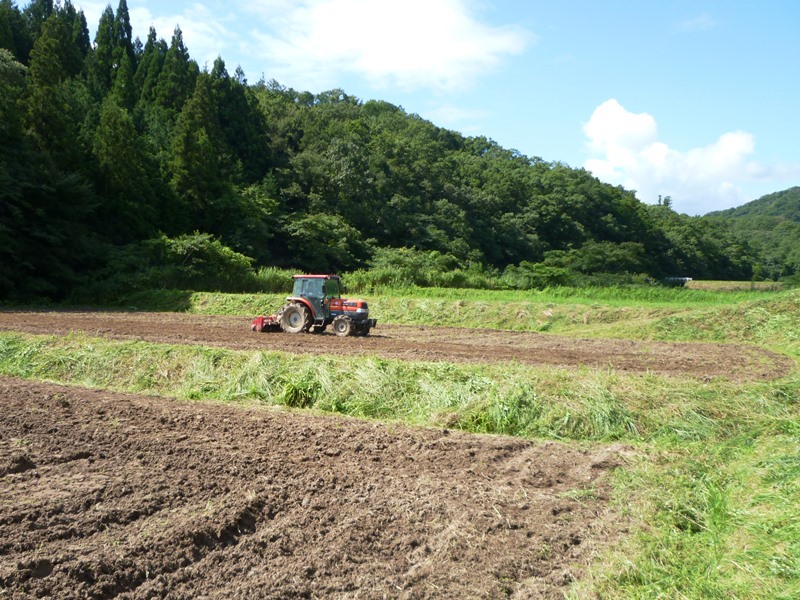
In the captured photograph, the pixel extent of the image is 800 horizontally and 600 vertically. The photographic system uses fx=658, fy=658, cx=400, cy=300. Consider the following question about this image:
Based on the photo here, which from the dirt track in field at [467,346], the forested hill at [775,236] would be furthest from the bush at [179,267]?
the forested hill at [775,236]

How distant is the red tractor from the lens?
18.4 metres

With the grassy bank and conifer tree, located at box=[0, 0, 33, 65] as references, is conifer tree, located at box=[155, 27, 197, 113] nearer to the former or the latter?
conifer tree, located at box=[0, 0, 33, 65]

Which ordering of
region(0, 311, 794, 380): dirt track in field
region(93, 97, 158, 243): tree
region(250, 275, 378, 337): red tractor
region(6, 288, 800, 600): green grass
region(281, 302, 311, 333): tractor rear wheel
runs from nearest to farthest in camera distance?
region(6, 288, 800, 600): green grass, region(0, 311, 794, 380): dirt track in field, region(250, 275, 378, 337): red tractor, region(281, 302, 311, 333): tractor rear wheel, region(93, 97, 158, 243): tree

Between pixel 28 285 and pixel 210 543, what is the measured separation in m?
28.3

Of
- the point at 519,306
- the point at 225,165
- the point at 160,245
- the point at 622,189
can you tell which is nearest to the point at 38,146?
the point at 160,245

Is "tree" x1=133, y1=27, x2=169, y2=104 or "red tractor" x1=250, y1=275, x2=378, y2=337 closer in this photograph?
"red tractor" x1=250, y1=275, x2=378, y2=337

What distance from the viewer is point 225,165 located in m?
49.3

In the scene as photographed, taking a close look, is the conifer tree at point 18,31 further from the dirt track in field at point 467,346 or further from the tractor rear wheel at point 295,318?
the tractor rear wheel at point 295,318

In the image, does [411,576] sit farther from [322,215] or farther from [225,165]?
[225,165]

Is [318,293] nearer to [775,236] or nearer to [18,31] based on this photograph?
[18,31]

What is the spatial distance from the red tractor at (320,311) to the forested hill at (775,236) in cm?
4997

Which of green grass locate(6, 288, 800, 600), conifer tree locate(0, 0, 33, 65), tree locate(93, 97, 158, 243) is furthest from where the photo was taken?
conifer tree locate(0, 0, 33, 65)

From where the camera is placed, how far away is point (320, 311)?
18531 millimetres

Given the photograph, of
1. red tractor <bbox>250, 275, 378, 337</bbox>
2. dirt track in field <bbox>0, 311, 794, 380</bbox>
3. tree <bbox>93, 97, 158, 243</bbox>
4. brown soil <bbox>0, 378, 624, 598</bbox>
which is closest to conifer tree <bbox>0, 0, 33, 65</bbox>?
tree <bbox>93, 97, 158, 243</bbox>
